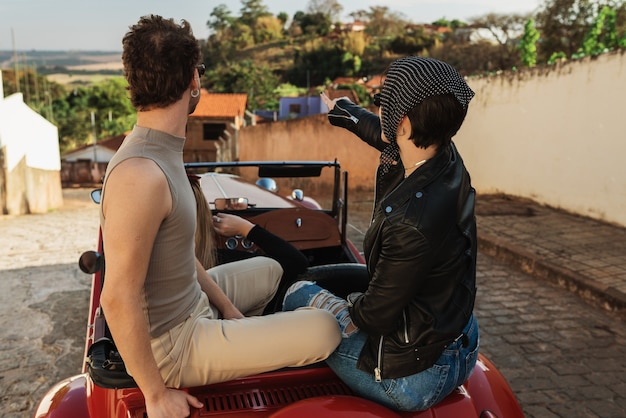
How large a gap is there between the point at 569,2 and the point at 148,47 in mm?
20800

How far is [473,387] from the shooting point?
211cm

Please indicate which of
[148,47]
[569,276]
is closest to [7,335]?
[148,47]

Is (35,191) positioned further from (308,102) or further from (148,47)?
(308,102)

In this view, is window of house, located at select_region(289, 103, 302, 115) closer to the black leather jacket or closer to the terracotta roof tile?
the terracotta roof tile

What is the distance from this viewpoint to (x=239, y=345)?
1693 mm

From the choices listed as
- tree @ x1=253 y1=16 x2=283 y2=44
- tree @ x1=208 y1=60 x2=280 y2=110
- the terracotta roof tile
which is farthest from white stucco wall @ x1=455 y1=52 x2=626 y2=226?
tree @ x1=253 y1=16 x2=283 y2=44

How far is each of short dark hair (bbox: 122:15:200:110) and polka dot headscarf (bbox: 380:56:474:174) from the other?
65cm

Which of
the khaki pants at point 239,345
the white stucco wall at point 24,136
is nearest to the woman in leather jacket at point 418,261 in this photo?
the khaki pants at point 239,345

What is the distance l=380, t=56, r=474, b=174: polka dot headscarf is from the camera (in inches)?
63.4

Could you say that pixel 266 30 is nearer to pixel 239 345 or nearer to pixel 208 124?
pixel 208 124

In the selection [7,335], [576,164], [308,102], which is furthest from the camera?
[308,102]

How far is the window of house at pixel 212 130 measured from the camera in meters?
43.9

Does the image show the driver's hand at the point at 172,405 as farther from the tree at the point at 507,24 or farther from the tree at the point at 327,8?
the tree at the point at 327,8

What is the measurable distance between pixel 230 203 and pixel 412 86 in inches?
85.6
